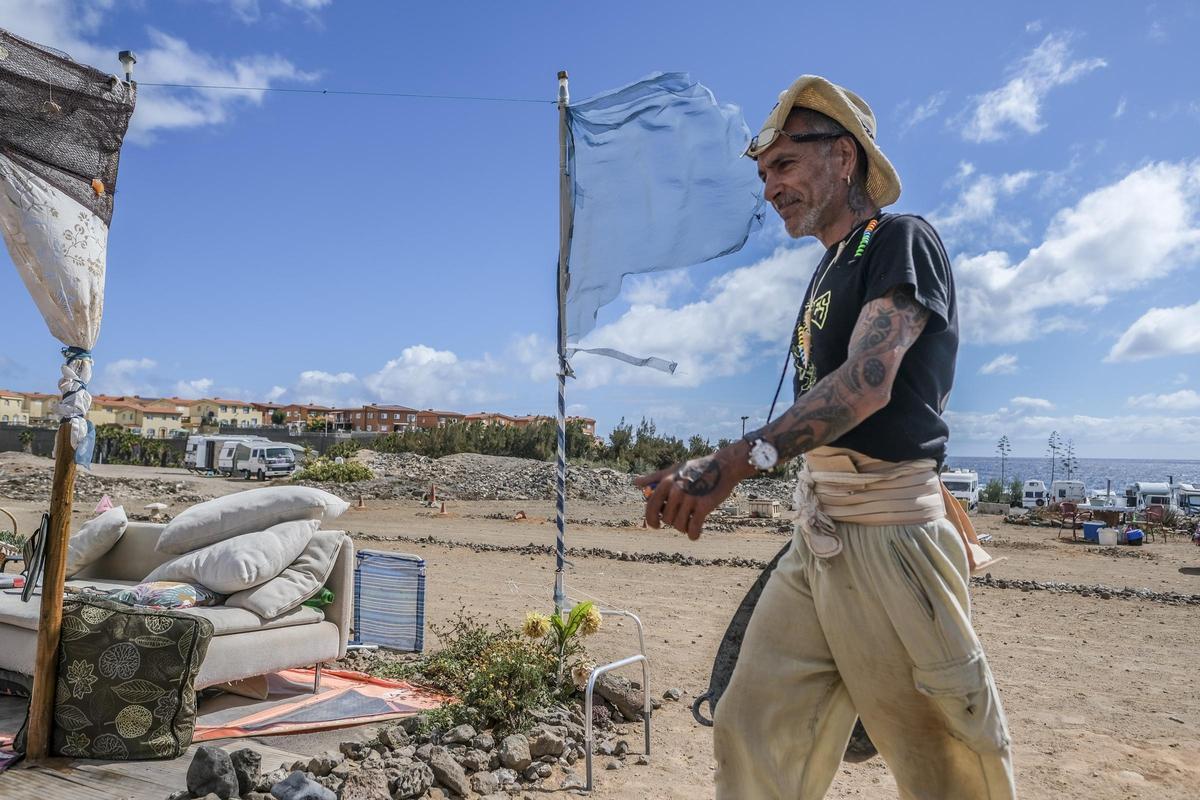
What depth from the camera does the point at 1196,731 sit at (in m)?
4.75

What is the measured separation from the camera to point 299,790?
9.84 ft

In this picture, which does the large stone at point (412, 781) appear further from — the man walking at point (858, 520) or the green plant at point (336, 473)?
the green plant at point (336, 473)

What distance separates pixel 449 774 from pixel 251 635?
1.42 meters

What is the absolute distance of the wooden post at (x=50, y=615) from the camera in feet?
11.7

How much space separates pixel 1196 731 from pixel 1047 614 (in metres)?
4.31

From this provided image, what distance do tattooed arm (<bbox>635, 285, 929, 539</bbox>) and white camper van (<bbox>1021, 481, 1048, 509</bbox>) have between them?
33.5m

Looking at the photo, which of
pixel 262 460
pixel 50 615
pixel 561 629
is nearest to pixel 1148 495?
pixel 262 460

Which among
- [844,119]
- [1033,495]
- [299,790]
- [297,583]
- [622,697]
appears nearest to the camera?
[844,119]

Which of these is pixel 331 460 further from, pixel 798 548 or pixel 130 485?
pixel 798 548

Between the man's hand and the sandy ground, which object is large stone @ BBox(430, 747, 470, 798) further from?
the man's hand

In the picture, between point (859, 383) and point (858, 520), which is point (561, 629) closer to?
point (858, 520)

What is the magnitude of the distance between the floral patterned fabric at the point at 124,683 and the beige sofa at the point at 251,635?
233 millimetres

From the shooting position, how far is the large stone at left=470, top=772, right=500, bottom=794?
3.39 meters

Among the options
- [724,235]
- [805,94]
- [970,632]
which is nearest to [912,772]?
[970,632]
